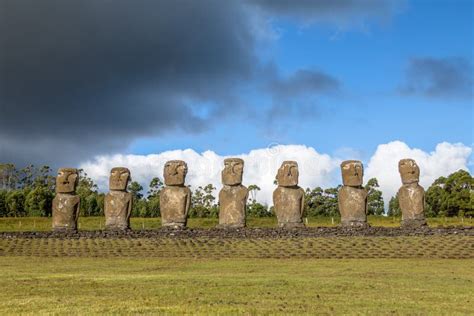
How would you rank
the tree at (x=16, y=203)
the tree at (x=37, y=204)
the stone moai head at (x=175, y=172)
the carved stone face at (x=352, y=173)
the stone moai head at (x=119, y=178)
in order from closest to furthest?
1. the stone moai head at (x=175, y=172)
2. the carved stone face at (x=352, y=173)
3. the stone moai head at (x=119, y=178)
4. the tree at (x=37, y=204)
5. the tree at (x=16, y=203)

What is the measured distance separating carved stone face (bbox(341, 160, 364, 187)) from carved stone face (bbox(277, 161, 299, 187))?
8.06ft

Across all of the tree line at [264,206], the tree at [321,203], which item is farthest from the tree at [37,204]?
the tree at [321,203]

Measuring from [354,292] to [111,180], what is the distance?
2174 centimetres

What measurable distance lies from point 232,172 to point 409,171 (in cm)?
888

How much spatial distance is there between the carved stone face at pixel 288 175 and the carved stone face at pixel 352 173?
8.06 ft

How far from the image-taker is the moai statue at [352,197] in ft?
107

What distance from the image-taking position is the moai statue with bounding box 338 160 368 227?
107 feet

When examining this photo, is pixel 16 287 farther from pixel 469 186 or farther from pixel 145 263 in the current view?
pixel 469 186

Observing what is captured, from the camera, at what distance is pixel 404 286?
48.4 feet

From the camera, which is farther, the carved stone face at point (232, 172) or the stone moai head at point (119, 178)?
the stone moai head at point (119, 178)

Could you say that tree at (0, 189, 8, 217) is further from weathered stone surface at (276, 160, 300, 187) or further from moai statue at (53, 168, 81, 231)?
weathered stone surface at (276, 160, 300, 187)

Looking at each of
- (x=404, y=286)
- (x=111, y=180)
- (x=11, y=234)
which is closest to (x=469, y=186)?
(x=111, y=180)

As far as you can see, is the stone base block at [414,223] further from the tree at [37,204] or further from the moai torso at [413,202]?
the tree at [37,204]

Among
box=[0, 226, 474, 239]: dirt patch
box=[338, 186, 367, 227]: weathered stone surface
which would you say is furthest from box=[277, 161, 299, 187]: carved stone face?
box=[0, 226, 474, 239]: dirt patch
